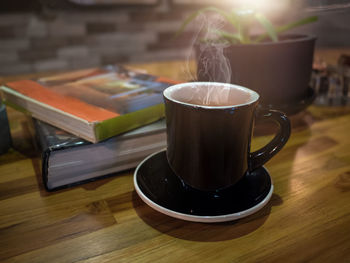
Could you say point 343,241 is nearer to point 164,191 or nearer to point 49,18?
point 164,191

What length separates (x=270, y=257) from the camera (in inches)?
12.8

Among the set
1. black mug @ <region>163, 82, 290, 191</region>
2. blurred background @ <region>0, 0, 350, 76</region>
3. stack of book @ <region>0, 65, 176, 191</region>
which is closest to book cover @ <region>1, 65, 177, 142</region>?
stack of book @ <region>0, 65, 176, 191</region>

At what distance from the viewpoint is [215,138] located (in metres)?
0.37

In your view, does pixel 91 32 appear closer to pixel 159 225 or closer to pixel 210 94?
pixel 210 94

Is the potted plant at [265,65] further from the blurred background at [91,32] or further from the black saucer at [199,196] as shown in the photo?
the blurred background at [91,32]

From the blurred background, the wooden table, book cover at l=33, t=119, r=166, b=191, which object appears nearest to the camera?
the wooden table

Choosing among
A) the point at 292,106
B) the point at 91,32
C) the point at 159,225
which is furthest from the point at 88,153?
the point at 91,32

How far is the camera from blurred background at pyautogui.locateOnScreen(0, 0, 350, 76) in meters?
1.44

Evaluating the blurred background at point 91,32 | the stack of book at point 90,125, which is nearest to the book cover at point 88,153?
the stack of book at point 90,125

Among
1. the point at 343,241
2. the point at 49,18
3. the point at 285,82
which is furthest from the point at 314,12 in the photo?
the point at 49,18

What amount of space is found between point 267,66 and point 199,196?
30 centimetres

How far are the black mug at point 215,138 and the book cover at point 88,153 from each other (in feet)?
0.30

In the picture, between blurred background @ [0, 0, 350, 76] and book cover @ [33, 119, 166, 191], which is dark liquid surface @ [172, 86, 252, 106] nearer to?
book cover @ [33, 119, 166, 191]

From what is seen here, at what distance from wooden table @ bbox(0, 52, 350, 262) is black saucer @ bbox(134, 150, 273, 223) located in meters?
0.03
